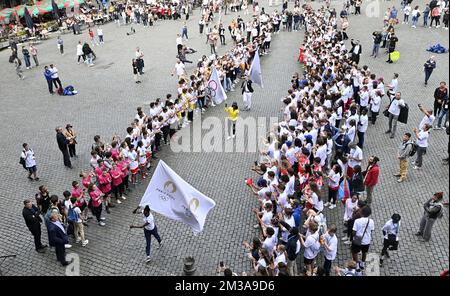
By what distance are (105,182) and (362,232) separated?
6.79 m

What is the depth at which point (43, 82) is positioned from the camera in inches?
963

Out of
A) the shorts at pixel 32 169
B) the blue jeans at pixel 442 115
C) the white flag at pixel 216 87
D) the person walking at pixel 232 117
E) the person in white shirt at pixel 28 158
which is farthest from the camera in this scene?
the white flag at pixel 216 87

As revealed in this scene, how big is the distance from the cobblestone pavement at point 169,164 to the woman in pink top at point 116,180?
44 cm

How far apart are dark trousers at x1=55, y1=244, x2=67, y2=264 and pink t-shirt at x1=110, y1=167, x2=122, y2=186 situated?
2.54 meters

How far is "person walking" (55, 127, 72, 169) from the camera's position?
46.4 ft

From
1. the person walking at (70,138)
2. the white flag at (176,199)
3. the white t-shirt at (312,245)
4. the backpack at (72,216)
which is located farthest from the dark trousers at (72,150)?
the white t-shirt at (312,245)

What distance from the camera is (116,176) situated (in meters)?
11.9

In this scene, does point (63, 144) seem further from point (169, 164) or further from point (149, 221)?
point (149, 221)

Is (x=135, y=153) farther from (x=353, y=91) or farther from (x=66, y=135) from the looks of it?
(x=353, y=91)

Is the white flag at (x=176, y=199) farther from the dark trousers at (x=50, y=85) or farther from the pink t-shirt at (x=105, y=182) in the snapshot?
the dark trousers at (x=50, y=85)

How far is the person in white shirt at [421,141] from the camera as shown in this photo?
40.4 feet

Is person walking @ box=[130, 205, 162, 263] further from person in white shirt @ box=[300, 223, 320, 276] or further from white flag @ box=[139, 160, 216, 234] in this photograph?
person in white shirt @ box=[300, 223, 320, 276]
